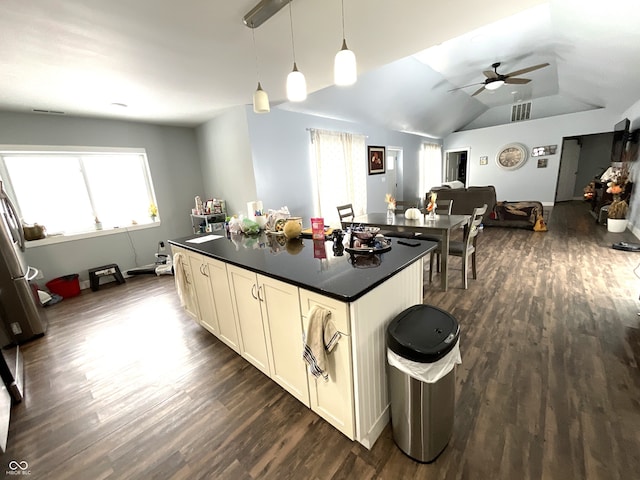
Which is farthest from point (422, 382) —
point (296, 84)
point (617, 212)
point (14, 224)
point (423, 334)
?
point (617, 212)

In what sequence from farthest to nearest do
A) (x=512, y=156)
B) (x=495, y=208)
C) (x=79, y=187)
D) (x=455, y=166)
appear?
(x=455, y=166), (x=512, y=156), (x=495, y=208), (x=79, y=187)

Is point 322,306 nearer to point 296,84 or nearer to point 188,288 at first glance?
point 296,84

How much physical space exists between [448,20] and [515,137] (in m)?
8.01

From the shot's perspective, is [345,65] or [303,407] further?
[303,407]

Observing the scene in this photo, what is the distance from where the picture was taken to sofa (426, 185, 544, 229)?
203 inches

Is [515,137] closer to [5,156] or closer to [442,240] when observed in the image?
[442,240]

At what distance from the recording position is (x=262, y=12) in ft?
5.12

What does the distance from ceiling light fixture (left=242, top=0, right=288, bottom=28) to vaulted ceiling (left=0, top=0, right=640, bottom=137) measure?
0.16 ft

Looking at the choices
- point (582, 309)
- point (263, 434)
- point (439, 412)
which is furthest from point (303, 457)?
point (582, 309)

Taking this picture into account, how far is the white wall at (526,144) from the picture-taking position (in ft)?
22.6

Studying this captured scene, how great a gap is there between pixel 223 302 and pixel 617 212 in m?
6.53

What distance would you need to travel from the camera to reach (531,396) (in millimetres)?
1511

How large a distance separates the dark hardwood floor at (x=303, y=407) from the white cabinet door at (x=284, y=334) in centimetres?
16

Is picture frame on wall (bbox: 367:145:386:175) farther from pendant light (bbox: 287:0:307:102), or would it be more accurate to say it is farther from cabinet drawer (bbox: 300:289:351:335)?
cabinet drawer (bbox: 300:289:351:335)
